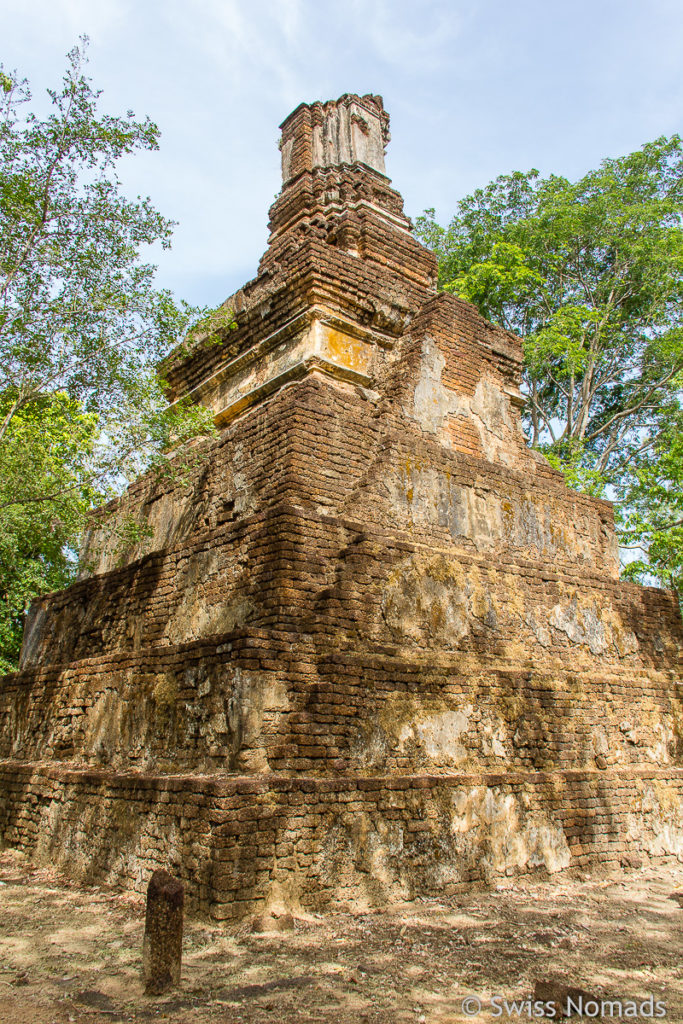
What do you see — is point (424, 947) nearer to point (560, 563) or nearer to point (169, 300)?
point (560, 563)

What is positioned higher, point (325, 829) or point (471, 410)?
point (471, 410)

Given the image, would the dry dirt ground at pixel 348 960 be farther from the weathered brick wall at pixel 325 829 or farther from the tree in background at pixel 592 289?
the tree in background at pixel 592 289

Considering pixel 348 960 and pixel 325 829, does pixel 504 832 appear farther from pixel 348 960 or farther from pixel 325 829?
pixel 348 960

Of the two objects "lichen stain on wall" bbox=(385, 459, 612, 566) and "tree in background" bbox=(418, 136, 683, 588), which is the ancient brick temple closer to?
"lichen stain on wall" bbox=(385, 459, 612, 566)

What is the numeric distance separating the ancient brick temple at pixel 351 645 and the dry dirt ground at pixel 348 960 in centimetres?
29

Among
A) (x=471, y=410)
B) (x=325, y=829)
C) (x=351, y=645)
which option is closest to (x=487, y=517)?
(x=471, y=410)

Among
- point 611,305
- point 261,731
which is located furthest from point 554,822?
point 611,305

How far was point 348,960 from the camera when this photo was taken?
3672mm

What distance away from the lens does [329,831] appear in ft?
14.9

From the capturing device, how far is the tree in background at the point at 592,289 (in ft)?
54.4

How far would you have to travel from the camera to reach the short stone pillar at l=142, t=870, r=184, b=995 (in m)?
3.24

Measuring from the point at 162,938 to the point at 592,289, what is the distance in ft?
60.3

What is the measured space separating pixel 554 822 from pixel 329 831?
7.40 ft

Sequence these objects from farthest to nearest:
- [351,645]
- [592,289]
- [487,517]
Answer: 1. [592,289]
2. [487,517]
3. [351,645]
